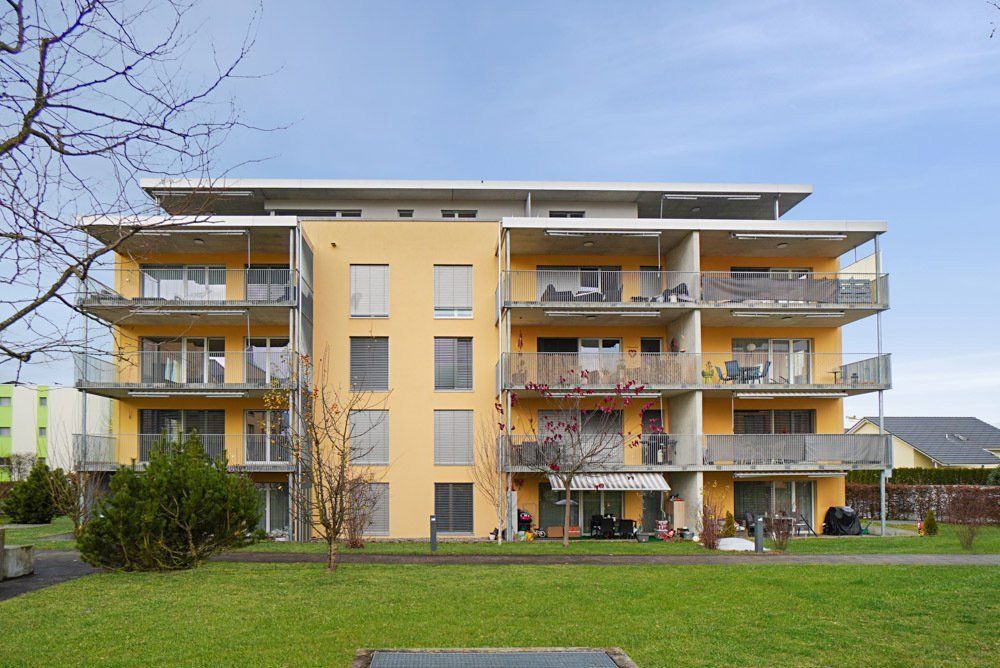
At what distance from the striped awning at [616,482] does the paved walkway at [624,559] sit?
6514mm

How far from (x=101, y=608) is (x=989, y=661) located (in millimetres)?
11008

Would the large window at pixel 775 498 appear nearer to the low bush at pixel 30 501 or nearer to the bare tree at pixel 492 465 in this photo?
the bare tree at pixel 492 465

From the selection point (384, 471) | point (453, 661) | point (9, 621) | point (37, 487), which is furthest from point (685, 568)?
point (37, 487)

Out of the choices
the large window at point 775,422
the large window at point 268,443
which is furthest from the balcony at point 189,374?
the large window at point 775,422

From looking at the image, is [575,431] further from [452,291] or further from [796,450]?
[796,450]

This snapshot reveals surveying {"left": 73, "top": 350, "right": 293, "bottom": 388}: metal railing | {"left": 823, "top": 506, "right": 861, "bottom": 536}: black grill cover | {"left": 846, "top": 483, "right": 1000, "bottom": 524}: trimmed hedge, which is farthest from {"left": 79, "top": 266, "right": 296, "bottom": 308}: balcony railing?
{"left": 846, "top": 483, "right": 1000, "bottom": 524}: trimmed hedge

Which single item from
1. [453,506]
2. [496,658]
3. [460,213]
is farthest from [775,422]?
[496,658]

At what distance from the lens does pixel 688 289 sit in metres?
28.3

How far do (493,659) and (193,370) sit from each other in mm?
23441

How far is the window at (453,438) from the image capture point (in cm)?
2952

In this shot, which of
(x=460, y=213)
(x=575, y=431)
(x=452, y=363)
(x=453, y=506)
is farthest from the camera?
(x=460, y=213)

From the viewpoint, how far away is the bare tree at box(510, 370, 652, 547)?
2655cm

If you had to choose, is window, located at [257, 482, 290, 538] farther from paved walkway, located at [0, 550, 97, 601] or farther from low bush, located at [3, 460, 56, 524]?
low bush, located at [3, 460, 56, 524]

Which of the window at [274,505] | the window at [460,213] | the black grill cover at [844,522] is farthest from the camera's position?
the window at [460,213]
